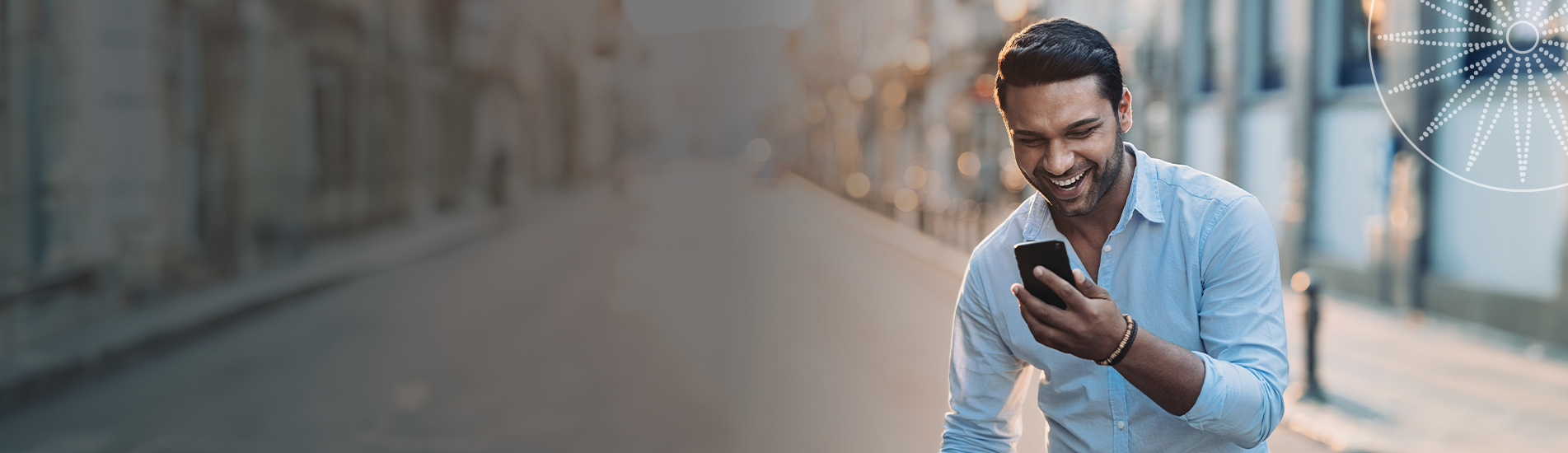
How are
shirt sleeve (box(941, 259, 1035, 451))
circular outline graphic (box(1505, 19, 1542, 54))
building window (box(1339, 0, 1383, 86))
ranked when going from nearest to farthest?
1. shirt sleeve (box(941, 259, 1035, 451))
2. circular outline graphic (box(1505, 19, 1542, 54))
3. building window (box(1339, 0, 1383, 86))

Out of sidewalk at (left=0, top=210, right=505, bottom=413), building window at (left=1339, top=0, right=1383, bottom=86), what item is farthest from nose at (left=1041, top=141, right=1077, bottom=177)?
sidewalk at (left=0, top=210, right=505, bottom=413)

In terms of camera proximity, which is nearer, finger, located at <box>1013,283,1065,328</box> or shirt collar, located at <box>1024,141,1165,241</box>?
finger, located at <box>1013,283,1065,328</box>

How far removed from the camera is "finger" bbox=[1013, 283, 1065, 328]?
1.94 m

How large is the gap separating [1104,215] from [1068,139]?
234 mm

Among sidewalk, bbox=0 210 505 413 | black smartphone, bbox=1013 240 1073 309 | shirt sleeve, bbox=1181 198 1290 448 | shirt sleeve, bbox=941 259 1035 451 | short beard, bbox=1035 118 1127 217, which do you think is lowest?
sidewalk, bbox=0 210 505 413

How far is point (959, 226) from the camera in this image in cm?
1413

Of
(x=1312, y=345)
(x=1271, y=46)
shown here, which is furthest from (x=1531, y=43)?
(x=1271, y=46)

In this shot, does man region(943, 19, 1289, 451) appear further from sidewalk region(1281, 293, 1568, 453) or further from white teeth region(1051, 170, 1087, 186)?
sidewalk region(1281, 293, 1568, 453)

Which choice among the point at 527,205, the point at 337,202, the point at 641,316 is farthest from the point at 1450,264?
the point at 527,205

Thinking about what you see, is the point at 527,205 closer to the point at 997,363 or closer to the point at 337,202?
the point at 337,202

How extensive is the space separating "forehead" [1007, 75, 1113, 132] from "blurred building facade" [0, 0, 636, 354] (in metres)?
9.88

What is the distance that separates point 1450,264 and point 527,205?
3173cm

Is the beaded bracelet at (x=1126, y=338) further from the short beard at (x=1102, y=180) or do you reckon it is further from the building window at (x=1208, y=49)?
the building window at (x=1208, y=49)

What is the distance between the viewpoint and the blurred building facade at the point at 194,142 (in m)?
10.5
